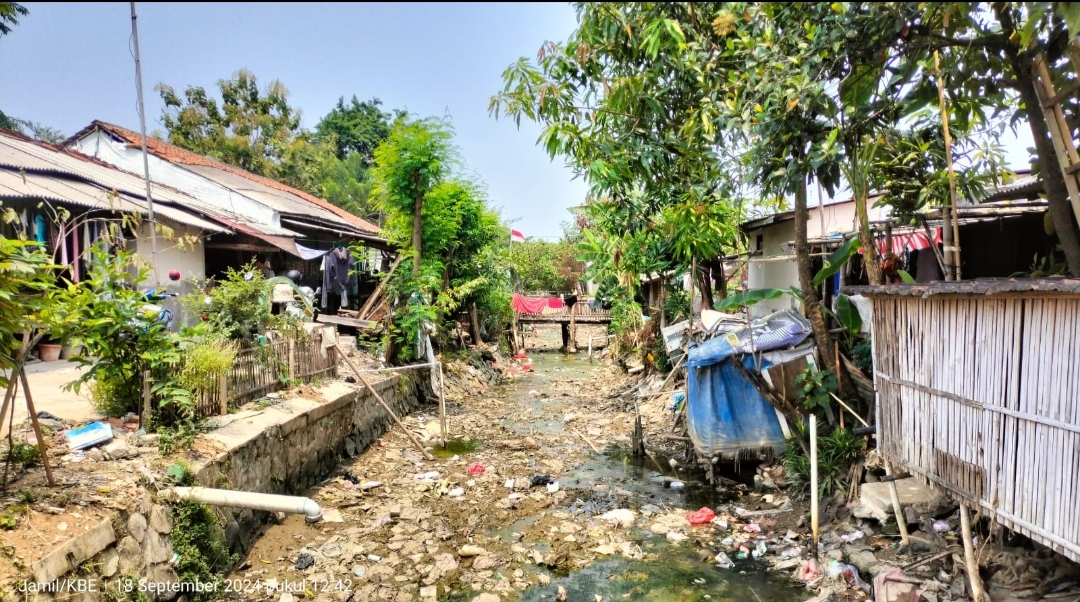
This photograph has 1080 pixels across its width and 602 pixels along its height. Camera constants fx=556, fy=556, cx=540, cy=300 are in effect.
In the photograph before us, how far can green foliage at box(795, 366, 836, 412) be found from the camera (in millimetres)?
6854

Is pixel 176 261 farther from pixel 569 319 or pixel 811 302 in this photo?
pixel 569 319

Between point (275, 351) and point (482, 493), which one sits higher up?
point (275, 351)

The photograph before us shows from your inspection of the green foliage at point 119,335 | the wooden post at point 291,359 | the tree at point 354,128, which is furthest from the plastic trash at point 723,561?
the tree at point 354,128

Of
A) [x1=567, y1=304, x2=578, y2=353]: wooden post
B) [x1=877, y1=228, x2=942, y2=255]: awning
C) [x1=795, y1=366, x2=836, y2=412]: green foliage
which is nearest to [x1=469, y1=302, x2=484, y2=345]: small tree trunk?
[x1=567, y1=304, x2=578, y2=353]: wooden post

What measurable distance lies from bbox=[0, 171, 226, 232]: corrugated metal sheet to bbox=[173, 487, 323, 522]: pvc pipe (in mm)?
4162

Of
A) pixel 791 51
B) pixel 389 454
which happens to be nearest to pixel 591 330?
pixel 389 454

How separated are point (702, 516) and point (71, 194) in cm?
1046

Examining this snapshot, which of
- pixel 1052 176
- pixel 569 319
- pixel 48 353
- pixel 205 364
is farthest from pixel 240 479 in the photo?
pixel 569 319

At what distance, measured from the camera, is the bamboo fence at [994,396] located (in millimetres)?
3373

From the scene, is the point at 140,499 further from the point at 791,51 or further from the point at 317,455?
the point at 791,51

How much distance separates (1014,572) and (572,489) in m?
5.17

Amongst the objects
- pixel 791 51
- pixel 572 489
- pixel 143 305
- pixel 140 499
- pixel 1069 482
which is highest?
pixel 791 51

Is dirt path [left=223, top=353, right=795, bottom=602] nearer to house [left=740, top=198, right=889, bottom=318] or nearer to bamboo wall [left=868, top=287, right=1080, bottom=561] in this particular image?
bamboo wall [left=868, top=287, right=1080, bottom=561]

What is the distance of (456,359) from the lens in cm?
1554
